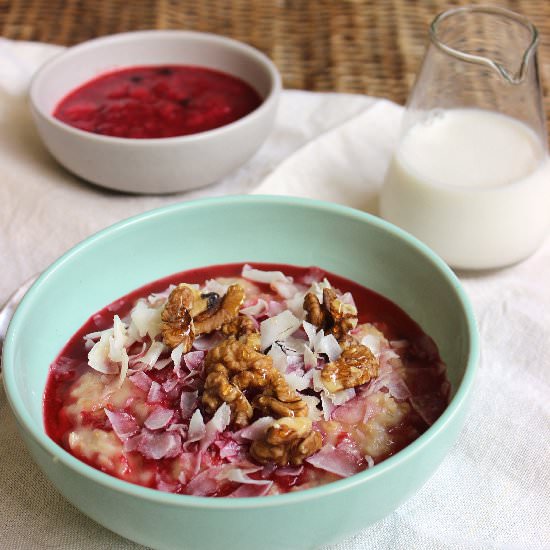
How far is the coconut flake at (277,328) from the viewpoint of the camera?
4.70 feet

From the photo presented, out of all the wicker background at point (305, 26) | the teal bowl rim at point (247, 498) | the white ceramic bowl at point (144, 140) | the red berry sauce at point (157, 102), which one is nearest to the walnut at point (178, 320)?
the teal bowl rim at point (247, 498)

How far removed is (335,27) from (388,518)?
186 centimetres

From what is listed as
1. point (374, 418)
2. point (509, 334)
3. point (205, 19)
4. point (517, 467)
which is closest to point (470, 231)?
point (509, 334)

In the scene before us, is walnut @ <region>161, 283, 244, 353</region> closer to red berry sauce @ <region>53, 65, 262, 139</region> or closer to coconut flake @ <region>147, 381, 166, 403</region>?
coconut flake @ <region>147, 381, 166, 403</region>

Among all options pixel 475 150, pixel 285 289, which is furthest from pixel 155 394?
pixel 475 150

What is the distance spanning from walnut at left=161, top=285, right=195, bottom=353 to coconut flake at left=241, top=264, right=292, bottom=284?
208 millimetres

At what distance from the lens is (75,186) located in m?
2.25

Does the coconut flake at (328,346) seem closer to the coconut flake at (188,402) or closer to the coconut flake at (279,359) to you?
the coconut flake at (279,359)

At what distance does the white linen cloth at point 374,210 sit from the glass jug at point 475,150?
12cm

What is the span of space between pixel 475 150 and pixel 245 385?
916 mm

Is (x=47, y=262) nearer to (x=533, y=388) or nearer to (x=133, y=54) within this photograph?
(x=133, y=54)

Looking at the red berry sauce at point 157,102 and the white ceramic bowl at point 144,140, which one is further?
the red berry sauce at point 157,102

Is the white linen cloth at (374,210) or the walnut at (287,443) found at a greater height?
the walnut at (287,443)

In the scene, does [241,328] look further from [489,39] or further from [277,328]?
[489,39]
